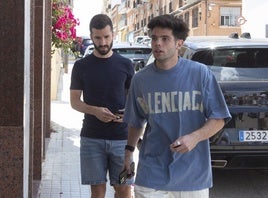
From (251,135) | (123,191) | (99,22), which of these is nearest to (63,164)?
(251,135)

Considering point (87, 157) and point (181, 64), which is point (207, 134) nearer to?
point (181, 64)

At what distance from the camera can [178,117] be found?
3457mm

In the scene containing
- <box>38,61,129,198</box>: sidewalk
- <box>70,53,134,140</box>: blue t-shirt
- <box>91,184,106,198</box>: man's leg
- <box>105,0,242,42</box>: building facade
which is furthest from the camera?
<box>105,0,242,42</box>: building facade

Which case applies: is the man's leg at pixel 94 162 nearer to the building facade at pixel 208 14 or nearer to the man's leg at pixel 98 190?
the man's leg at pixel 98 190

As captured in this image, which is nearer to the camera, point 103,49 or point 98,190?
point 103,49

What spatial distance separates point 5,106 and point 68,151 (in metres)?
5.22

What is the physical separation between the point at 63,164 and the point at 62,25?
10.9 ft

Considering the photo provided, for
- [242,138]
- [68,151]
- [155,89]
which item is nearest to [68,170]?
[68,151]

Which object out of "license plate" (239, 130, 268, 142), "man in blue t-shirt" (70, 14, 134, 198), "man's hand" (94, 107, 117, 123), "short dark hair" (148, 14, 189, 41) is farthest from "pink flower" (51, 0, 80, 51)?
"short dark hair" (148, 14, 189, 41)

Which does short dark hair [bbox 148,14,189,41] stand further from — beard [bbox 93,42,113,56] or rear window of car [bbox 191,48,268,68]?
rear window of car [bbox 191,48,268,68]

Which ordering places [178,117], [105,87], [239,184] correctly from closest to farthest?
[178,117]
[105,87]
[239,184]

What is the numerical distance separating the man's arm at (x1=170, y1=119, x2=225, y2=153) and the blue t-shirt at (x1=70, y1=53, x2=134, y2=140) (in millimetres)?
1250

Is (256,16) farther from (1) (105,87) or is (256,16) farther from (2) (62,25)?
(1) (105,87)

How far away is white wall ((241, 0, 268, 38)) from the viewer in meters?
31.4
